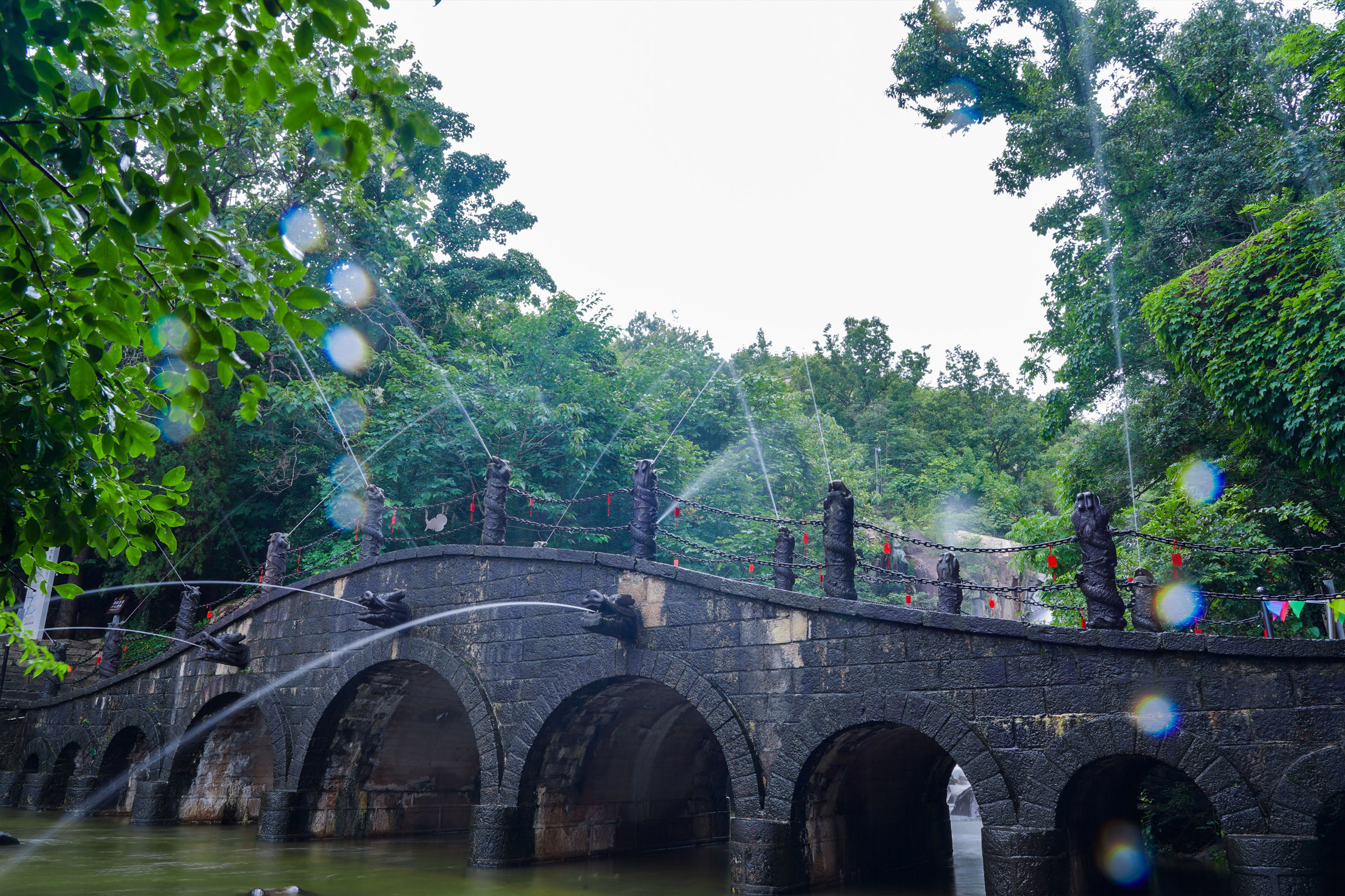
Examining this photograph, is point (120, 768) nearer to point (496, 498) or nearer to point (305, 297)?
point (496, 498)

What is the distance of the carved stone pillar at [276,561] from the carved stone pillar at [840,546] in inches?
330

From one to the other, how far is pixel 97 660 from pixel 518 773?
624 inches

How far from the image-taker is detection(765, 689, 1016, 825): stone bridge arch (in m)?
6.73

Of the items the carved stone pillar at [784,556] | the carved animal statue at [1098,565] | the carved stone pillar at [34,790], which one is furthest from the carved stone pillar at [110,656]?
the carved animal statue at [1098,565]

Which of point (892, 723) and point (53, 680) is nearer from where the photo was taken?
point (892, 723)

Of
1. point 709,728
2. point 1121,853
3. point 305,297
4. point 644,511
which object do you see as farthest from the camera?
point 709,728

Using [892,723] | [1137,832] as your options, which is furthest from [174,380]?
[1137,832]

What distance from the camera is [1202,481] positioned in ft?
43.3

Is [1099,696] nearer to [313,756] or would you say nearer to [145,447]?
[145,447]

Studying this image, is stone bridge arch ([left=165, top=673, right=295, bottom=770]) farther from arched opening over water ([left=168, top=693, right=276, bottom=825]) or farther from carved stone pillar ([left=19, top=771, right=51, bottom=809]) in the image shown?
carved stone pillar ([left=19, top=771, right=51, bottom=809])

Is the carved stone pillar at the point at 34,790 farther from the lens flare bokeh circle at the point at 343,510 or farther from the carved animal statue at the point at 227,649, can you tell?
the lens flare bokeh circle at the point at 343,510

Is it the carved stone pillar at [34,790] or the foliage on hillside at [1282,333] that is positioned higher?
the foliage on hillside at [1282,333]

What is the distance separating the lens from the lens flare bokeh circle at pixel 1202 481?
12938 millimetres

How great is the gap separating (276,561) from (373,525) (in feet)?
7.51
